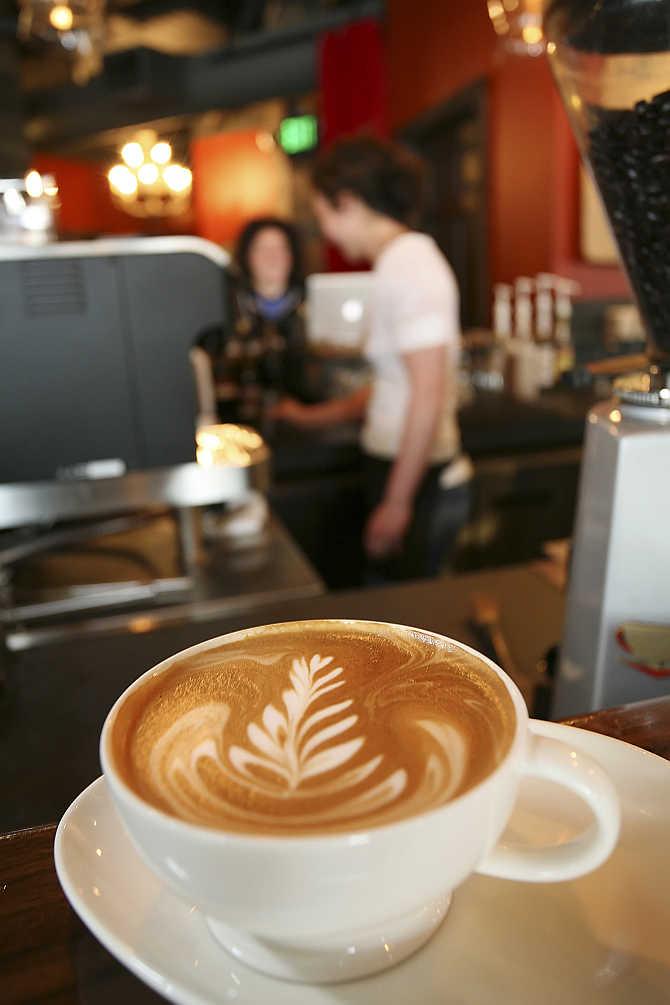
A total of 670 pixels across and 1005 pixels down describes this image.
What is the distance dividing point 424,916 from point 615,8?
23.7 inches

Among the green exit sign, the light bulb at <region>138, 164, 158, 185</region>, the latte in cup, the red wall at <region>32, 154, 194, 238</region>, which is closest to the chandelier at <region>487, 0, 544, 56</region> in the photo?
the latte in cup

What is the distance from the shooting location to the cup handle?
1.02 ft

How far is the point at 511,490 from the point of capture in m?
2.44

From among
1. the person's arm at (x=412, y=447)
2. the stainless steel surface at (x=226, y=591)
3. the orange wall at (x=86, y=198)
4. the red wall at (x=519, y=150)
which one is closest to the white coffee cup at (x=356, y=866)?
the stainless steel surface at (x=226, y=591)

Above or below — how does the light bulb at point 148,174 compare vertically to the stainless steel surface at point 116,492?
above

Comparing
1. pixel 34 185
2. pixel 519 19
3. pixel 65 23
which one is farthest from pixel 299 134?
pixel 34 185

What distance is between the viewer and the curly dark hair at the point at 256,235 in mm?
4012

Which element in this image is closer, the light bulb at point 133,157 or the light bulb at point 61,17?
the light bulb at point 61,17

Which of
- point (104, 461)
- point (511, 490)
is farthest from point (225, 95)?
point (104, 461)

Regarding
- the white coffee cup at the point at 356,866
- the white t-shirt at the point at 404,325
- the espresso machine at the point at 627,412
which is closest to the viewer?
the white coffee cup at the point at 356,866

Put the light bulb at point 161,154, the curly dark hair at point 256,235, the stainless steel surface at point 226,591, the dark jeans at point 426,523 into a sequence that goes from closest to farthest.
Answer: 1. the stainless steel surface at point 226,591
2. the dark jeans at point 426,523
3. the curly dark hair at point 256,235
4. the light bulb at point 161,154

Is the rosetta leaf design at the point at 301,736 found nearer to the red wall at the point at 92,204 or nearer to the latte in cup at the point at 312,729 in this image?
the latte in cup at the point at 312,729

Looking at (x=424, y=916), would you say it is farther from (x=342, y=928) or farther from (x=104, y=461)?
(x=104, y=461)

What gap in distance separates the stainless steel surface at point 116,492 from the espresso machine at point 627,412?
68 centimetres
